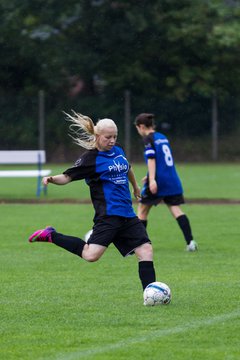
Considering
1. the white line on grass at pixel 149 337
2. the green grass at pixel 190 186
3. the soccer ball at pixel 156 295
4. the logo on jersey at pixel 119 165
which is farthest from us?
the green grass at pixel 190 186

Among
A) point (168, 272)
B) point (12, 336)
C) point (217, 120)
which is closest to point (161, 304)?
point (12, 336)

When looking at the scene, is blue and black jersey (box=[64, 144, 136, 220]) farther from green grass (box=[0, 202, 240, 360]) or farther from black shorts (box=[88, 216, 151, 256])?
green grass (box=[0, 202, 240, 360])

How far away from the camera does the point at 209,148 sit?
112ft

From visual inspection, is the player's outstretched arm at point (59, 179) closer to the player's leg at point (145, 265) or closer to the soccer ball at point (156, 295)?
the player's leg at point (145, 265)

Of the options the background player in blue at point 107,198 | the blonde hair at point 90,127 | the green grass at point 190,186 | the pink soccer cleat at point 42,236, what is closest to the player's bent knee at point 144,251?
the background player in blue at point 107,198

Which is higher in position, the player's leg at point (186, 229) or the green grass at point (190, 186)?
the player's leg at point (186, 229)

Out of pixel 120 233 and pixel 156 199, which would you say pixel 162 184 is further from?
pixel 120 233

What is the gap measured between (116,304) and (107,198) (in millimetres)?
880

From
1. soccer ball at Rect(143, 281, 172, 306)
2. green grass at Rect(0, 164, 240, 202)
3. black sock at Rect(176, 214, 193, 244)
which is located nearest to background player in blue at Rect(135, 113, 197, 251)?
black sock at Rect(176, 214, 193, 244)

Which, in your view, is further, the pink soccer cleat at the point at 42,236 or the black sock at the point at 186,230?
the black sock at the point at 186,230

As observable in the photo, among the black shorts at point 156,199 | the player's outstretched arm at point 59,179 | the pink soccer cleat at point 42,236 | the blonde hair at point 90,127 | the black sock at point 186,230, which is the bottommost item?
the black sock at point 186,230

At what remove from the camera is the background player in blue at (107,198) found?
25.8 ft

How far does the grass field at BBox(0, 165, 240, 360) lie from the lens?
19.8ft

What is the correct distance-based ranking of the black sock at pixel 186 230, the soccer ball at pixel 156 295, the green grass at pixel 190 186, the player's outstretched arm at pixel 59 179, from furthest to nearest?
the green grass at pixel 190 186 → the black sock at pixel 186 230 → the player's outstretched arm at pixel 59 179 → the soccer ball at pixel 156 295
